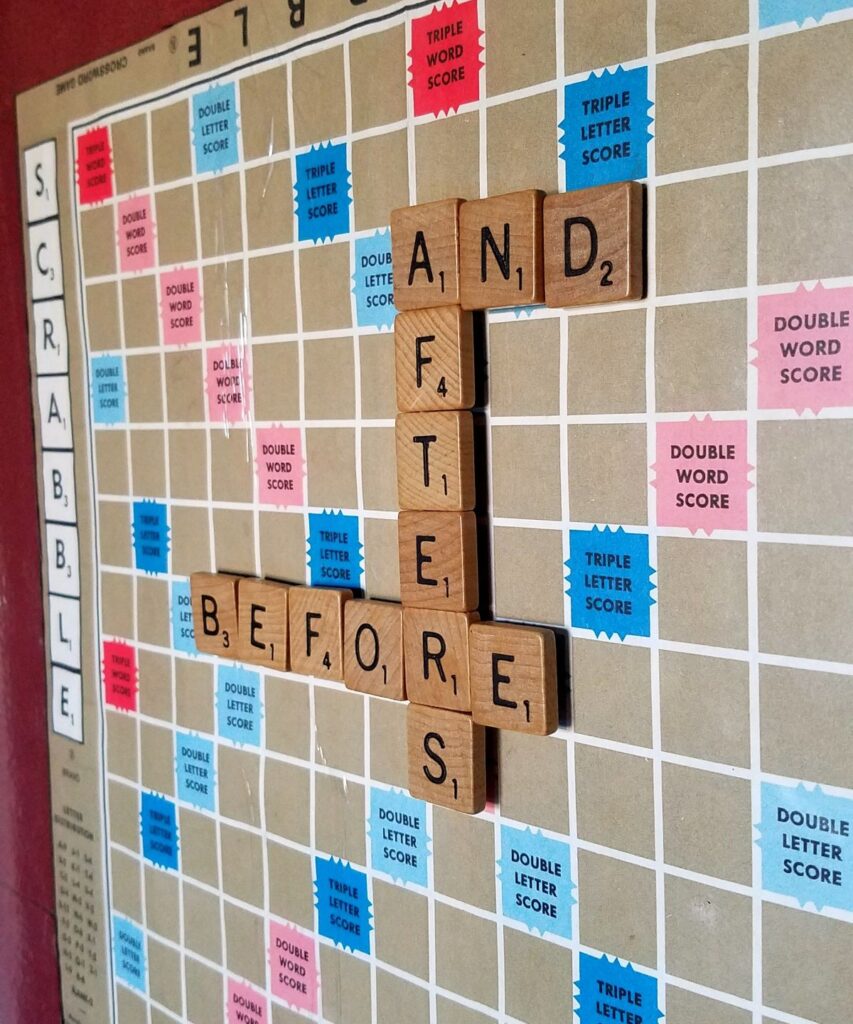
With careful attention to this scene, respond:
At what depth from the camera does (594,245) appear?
0.74 m

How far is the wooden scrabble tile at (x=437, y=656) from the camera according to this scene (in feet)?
2.74

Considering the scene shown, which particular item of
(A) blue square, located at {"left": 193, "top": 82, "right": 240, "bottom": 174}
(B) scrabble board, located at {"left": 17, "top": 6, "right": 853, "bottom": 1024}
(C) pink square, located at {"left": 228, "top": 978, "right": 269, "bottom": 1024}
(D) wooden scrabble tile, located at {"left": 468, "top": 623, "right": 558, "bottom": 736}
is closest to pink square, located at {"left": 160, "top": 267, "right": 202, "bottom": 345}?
(B) scrabble board, located at {"left": 17, "top": 6, "right": 853, "bottom": 1024}

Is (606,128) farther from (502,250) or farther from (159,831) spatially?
(159,831)

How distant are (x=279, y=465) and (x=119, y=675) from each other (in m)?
0.42

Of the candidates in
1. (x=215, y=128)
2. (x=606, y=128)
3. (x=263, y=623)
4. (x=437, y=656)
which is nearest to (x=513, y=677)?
(x=437, y=656)

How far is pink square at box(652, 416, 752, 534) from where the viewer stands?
71 cm

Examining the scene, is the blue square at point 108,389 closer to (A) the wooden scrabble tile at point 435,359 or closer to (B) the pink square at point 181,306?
(B) the pink square at point 181,306

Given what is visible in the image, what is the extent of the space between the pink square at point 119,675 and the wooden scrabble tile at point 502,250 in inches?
27.3

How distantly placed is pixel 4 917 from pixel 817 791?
50.8 inches

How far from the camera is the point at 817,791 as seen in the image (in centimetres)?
69

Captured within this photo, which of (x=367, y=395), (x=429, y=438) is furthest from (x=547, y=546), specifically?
(x=367, y=395)

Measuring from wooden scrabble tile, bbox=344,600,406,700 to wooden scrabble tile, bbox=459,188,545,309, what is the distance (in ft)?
0.99

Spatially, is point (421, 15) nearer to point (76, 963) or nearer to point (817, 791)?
point (817, 791)

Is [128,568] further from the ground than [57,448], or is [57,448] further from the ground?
[57,448]
